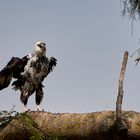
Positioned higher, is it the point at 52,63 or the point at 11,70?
the point at 52,63

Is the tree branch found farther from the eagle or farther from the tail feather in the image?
the tail feather

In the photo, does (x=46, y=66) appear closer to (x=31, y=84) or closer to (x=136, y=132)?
(x=31, y=84)

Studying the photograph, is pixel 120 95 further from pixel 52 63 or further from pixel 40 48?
pixel 40 48

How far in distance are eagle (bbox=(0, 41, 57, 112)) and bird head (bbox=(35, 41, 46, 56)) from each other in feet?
0.56

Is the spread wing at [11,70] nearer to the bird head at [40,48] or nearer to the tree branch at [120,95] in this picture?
the bird head at [40,48]

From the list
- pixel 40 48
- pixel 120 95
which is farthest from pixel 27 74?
pixel 120 95

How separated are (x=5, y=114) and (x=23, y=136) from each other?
82 cm

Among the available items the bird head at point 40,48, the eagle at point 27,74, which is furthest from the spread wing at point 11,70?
the bird head at point 40,48

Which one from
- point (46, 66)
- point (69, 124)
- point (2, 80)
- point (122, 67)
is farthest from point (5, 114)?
point (46, 66)

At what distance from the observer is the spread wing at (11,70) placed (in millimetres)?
9538

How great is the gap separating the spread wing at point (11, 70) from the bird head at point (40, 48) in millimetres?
369

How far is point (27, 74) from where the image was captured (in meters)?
10.1

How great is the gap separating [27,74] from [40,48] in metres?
0.93

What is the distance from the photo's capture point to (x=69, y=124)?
19.1 feet
